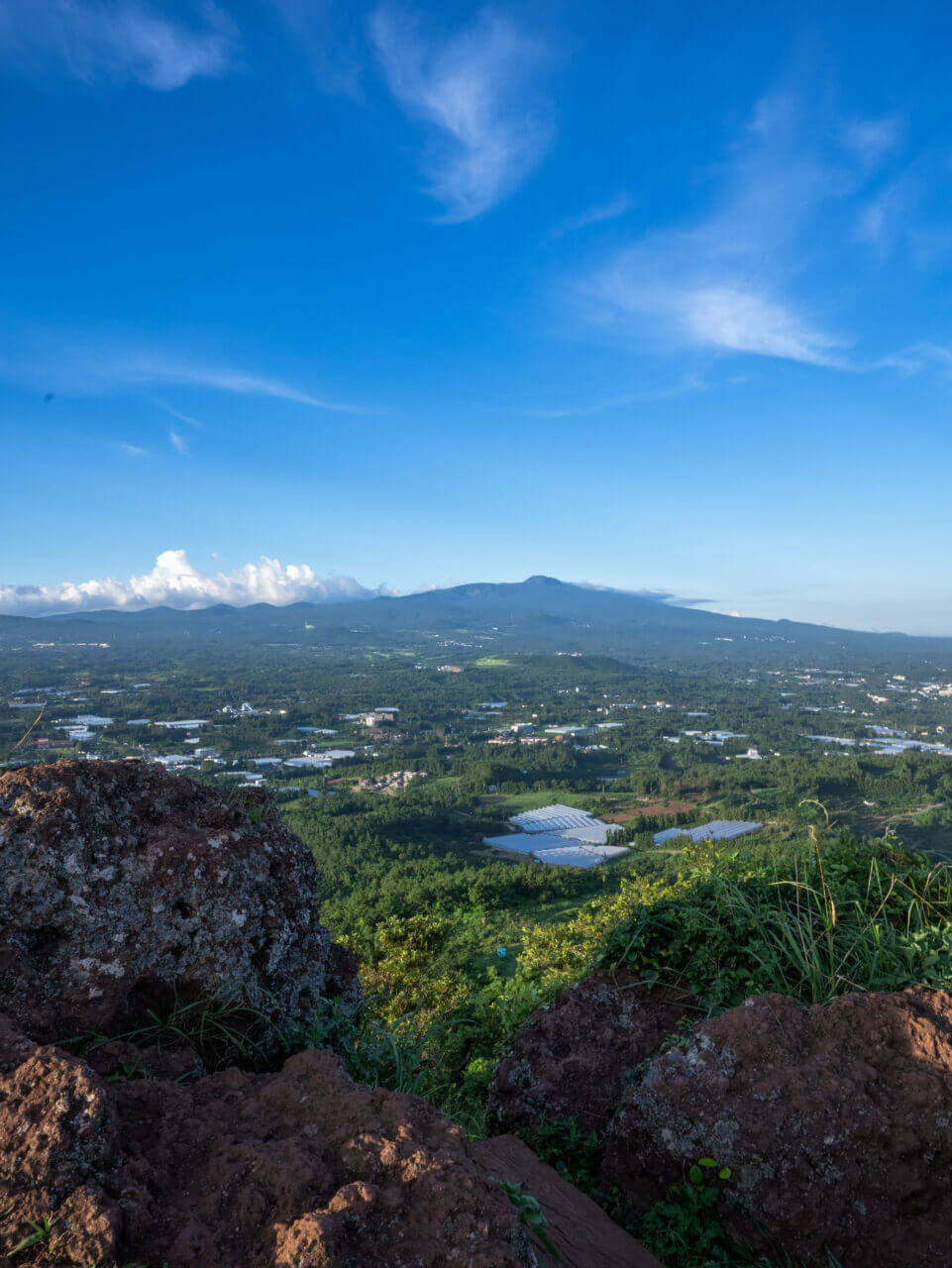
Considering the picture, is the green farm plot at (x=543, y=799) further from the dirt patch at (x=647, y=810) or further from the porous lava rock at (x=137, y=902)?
the porous lava rock at (x=137, y=902)

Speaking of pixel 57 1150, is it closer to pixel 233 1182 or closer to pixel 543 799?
pixel 233 1182

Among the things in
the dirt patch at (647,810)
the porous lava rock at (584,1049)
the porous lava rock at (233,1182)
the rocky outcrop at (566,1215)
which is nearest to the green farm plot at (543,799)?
the dirt patch at (647,810)

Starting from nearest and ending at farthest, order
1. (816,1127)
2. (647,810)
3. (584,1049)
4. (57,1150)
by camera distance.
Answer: (57,1150), (816,1127), (584,1049), (647,810)

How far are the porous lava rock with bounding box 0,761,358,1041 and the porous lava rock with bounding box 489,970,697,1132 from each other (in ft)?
4.95

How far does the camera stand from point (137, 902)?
3188mm

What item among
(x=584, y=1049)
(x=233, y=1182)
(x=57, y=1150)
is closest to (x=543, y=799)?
(x=584, y=1049)

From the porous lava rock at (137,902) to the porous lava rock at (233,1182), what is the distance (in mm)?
650

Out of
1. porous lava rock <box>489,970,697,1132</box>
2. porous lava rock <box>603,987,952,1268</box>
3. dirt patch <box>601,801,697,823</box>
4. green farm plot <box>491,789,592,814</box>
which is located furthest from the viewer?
green farm plot <box>491,789,592,814</box>

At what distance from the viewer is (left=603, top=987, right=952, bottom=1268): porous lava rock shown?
9.56 ft

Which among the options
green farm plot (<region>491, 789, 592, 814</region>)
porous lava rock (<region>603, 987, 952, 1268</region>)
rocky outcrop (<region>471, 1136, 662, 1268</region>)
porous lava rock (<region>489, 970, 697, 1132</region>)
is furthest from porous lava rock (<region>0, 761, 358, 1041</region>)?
green farm plot (<region>491, 789, 592, 814</region>)

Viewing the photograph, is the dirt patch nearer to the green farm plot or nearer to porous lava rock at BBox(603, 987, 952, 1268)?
the green farm plot

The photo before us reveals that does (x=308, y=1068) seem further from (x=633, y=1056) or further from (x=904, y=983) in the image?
(x=904, y=983)

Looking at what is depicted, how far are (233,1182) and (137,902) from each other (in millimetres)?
1412

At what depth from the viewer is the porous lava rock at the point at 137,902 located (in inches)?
116
